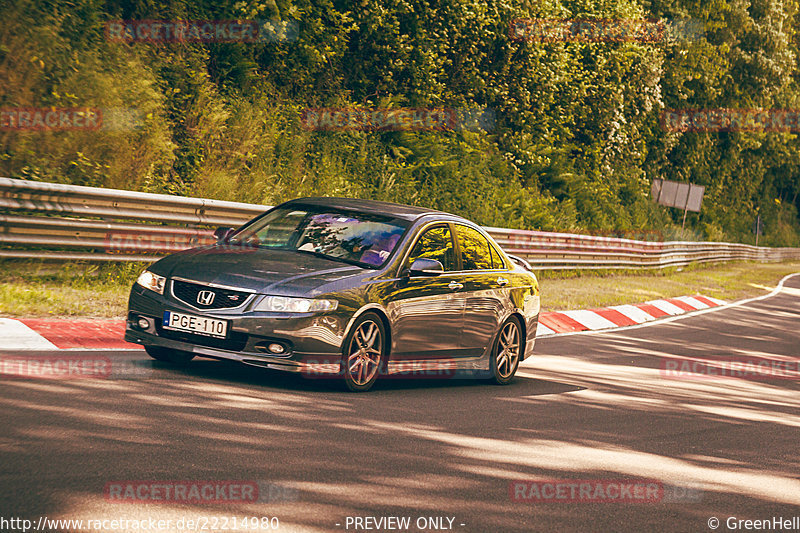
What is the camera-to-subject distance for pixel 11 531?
386cm

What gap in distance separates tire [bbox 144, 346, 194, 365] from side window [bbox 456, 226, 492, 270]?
108 inches

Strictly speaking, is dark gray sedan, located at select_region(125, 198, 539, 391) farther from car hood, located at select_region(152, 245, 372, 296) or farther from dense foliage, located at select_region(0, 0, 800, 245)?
dense foliage, located at select_region(0, 0, 800, 245)

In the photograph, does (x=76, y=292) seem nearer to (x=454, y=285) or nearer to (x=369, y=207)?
(x=369, y=207)

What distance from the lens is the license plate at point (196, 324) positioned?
7281mm

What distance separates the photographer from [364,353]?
25.9ft

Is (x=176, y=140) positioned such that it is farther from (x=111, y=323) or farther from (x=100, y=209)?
(x=111, y=323)

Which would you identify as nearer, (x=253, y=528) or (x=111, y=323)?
(x=253, y=528)

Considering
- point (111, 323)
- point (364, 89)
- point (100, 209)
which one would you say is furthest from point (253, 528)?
point (364, 89)

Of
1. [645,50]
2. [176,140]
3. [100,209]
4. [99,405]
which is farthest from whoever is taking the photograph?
[645,50]

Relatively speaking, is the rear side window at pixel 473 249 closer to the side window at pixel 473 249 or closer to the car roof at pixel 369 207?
the side window at pixel 473 249

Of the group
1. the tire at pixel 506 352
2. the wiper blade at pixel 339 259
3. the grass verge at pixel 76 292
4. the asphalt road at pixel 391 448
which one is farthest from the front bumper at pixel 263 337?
the tire at pixel 506 352

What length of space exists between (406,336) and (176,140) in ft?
34.0

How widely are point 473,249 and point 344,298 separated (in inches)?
92.4

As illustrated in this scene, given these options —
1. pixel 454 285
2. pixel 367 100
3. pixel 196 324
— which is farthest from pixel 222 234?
pixel 367 100
